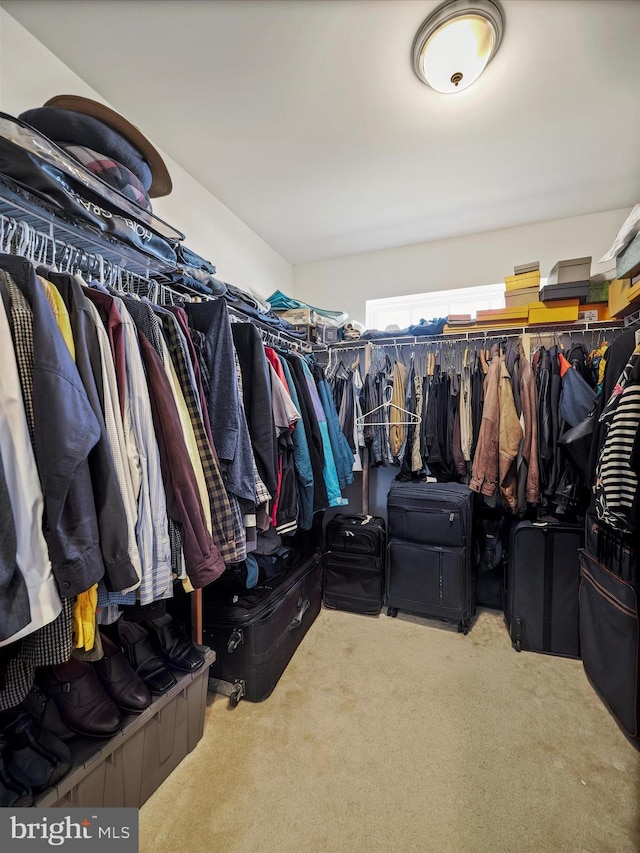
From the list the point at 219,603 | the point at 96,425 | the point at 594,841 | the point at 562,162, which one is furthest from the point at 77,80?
the point at 594,841

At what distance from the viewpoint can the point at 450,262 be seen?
2838mm

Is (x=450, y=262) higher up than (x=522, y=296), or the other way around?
(x=450, y=262)

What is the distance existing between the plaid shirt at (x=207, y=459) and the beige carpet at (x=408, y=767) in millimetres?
Answer: 803

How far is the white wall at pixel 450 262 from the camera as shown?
8.22 feet

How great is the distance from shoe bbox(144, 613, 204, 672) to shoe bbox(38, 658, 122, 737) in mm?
265

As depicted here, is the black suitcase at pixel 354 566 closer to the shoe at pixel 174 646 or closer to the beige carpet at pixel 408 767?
the beige carpet at pixel 408 767

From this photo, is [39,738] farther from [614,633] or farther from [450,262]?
[450,262]

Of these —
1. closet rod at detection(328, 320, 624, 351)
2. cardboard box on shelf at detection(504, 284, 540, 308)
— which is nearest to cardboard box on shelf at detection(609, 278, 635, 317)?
closet rod at detection(328, 320, 624, 351)

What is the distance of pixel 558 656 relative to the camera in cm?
187

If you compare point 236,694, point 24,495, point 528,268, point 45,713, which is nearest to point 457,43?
point 528,268

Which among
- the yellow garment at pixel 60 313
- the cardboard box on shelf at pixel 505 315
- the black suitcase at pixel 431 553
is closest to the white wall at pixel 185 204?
the yellow garment at pixel 60 313

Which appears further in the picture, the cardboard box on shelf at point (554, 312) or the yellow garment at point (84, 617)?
the cardboard box on shelf at point (554, 312)

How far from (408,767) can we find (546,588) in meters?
1.14

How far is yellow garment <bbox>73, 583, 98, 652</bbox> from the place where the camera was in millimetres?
717
